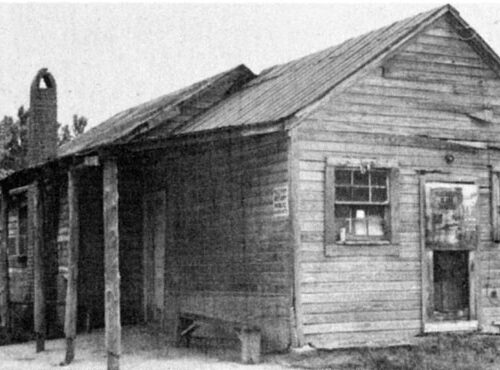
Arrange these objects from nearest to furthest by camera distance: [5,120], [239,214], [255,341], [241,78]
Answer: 1. [255,341]
2. [239,214]
3. [241,78]
4. [5,120]

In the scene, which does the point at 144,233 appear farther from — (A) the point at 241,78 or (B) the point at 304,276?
(B) the point at 304,276

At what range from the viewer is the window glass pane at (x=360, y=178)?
1418cm

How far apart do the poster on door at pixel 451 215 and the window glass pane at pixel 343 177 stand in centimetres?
149

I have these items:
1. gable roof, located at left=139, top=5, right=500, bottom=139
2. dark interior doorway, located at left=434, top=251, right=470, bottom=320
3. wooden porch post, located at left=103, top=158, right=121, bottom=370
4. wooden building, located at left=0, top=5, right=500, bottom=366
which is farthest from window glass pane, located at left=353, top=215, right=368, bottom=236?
wooden porch post, located at left=103, top=158, right=121, bottom=370

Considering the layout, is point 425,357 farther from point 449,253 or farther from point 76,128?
point 76,128

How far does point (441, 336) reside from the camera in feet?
47.1

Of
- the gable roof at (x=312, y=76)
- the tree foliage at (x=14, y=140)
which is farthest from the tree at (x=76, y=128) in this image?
the gable roof at (x=312, y=76)

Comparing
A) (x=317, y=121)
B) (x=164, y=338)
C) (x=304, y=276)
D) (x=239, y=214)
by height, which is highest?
(x=317, y=121)

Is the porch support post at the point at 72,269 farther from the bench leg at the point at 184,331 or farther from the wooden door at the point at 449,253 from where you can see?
the wooden door at the point at 449,253

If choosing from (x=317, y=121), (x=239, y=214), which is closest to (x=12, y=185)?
(x=239, y=214)

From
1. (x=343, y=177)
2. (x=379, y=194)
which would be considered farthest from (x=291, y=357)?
(x=379, y=194)

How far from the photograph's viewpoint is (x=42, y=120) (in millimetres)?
23203

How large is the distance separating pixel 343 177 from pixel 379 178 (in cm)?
68

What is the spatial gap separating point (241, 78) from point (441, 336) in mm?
7493
